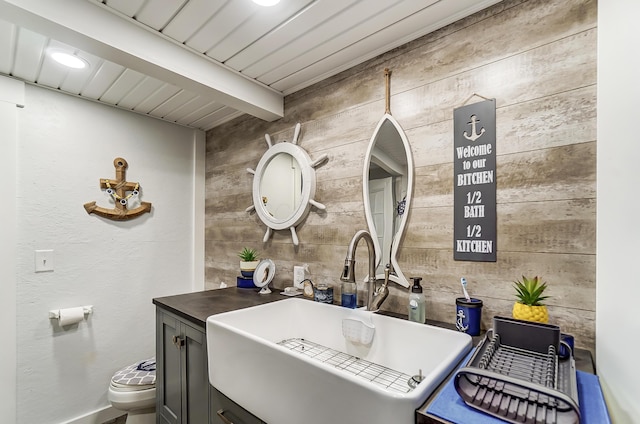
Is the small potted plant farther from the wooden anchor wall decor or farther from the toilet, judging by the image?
the wooden anchor wall decor

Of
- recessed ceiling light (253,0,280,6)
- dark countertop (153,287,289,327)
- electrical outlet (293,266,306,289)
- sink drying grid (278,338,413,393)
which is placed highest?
recessed ceiling light (253,0,280,6)

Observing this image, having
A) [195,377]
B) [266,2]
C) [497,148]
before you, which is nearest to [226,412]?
[195,377]

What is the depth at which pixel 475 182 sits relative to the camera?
1177 mm

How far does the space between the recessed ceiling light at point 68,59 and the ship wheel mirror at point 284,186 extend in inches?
40.3

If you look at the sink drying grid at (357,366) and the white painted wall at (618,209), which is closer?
the white painted wall at (618,209)

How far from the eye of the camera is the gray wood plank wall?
98 cm

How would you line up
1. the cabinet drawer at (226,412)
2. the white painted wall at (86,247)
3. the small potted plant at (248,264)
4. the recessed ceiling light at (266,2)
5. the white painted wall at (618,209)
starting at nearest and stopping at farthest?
the white painted wall at (618,209)
the cabinet drawer at (226,412)
the recessed ceiling light at (266,2)
the white painted wall at (86,247)
the small potted plant at (248,264)

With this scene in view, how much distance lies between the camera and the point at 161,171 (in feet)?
7.88

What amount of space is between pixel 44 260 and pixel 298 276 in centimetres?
154

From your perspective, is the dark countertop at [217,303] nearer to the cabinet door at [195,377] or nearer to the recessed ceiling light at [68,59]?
the cabinet door at [195,377]

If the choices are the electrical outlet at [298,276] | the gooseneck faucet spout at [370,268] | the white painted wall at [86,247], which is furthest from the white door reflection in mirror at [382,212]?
the white painted wall at [86,247]

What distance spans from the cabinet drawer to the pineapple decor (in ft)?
2.94

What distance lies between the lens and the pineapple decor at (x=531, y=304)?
36.9 inches

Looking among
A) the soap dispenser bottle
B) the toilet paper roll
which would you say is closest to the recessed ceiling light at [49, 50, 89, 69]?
the toilet paper roll
